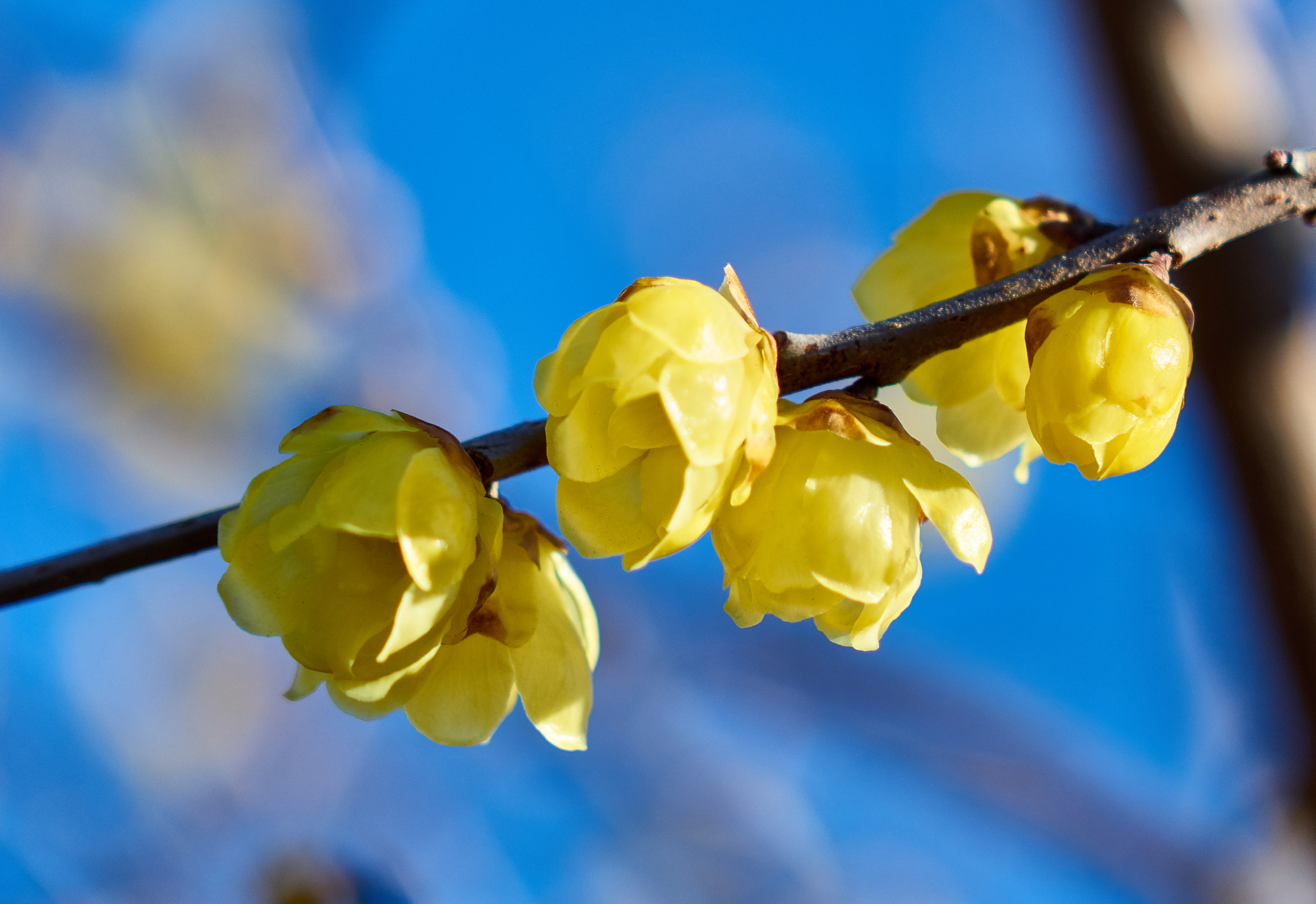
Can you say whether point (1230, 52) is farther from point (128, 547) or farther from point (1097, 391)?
point (128, 547)

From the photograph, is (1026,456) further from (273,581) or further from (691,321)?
(273,581)

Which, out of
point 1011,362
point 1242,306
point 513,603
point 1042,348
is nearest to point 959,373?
point 1011,362

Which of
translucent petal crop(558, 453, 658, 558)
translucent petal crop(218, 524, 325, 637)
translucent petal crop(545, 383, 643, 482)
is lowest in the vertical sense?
translucent petal crop(218, 524, 325, 637)

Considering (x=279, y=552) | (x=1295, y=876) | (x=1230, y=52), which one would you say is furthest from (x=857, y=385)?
(x=1295, y=876)

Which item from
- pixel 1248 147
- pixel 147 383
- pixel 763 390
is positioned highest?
pixel 147 383

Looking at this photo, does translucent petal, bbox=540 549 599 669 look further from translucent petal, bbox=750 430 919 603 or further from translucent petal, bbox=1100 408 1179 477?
translucent petal, bbox=1100 408 1179 477

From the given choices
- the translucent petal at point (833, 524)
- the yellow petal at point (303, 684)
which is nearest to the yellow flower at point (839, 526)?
the translucent petal at point (833, 524)

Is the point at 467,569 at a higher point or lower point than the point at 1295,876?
lower

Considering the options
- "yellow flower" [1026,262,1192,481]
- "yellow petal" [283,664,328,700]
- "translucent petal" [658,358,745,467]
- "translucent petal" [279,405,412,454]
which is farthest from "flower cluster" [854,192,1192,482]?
"yellow petal" [283,664,328,700]
